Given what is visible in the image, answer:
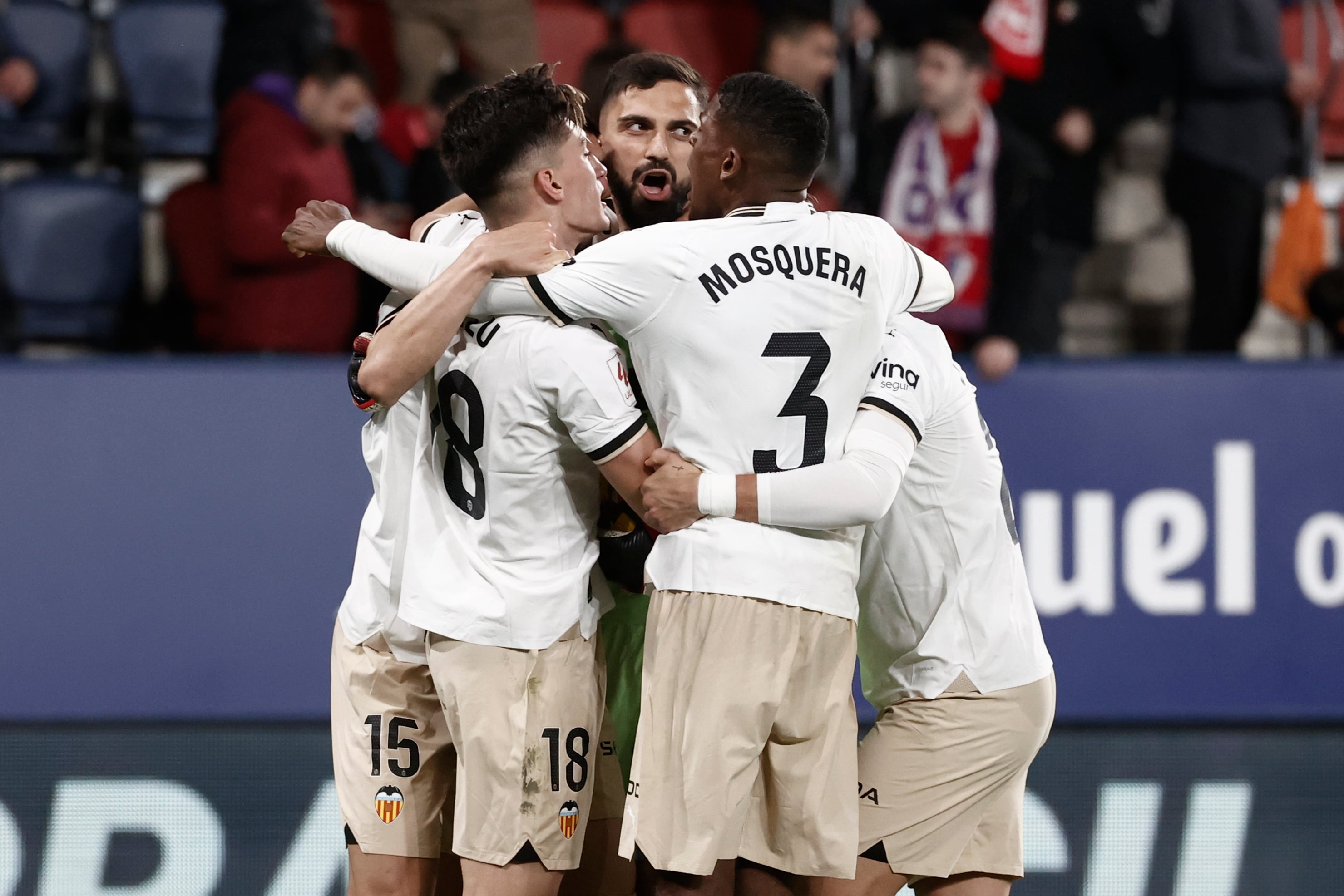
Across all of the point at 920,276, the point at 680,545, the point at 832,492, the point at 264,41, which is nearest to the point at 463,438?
the point at 680,545

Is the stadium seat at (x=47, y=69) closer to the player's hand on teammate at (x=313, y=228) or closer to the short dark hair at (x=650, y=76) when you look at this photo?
the short dark hair at (x=650, y=76)

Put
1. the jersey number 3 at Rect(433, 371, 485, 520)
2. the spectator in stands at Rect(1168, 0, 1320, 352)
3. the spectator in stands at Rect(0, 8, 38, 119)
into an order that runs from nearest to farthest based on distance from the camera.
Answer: the jersey number 3 at Rect(433, 371, 485, 520) < the spectator in stands at Rect(1168, 0, 1320, 352) < the spectator in stands at Rect(0, 8, 38, 119)

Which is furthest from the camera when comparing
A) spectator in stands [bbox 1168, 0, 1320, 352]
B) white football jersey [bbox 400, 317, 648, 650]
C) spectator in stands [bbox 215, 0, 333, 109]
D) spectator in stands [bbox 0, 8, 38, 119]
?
spectator in stands [bbox 0, 8, 38, 119]

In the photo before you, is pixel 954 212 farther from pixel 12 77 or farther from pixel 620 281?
pixel 12 77

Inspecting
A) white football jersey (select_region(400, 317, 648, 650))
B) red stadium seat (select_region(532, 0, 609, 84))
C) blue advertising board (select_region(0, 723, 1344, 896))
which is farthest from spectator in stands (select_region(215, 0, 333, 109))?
white football jersey (select_region(400, 317, 648, 650))

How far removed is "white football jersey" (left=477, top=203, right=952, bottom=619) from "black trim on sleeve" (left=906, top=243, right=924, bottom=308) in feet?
0.60

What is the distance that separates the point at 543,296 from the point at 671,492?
0.46 metres

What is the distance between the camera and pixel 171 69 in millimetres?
7648

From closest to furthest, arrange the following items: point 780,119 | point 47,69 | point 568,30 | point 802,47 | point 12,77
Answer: point 780,119, point 802,47, point 12,77, point 47,69, point 568,30

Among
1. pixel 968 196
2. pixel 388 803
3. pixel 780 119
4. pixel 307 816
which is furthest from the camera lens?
pixel 968 196

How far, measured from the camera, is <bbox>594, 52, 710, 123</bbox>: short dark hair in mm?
4137

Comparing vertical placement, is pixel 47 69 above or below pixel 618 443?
above

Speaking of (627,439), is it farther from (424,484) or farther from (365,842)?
(365,842)

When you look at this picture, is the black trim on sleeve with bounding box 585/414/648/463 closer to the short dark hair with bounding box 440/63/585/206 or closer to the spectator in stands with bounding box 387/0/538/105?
the short dark hair with bounding box 440/63/585/206
